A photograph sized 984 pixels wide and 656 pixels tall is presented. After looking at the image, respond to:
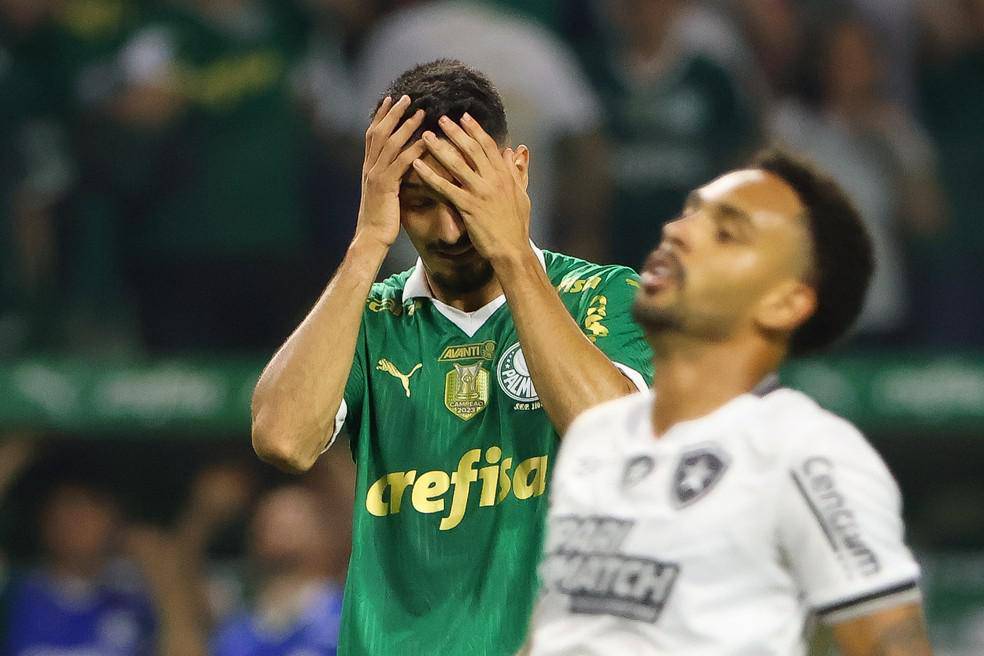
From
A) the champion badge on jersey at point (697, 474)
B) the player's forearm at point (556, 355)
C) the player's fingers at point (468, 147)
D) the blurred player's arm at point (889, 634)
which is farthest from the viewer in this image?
the player's fingers at point (468, 147)

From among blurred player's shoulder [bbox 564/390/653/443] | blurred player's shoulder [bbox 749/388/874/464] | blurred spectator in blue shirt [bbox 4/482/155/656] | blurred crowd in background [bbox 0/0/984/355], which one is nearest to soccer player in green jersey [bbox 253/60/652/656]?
blurred player's shoulder [bbox 564/390/653/443]

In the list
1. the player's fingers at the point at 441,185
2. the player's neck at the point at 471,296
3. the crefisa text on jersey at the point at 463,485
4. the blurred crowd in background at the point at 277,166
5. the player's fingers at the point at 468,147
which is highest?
the blurred crowd in background at the point at 277,166

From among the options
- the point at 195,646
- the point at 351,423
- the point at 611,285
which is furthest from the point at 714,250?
the point at 195,646

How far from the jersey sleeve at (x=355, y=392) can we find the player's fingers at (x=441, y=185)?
0.39m

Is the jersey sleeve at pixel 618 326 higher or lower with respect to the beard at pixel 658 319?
higher

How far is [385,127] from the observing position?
3.62 metres

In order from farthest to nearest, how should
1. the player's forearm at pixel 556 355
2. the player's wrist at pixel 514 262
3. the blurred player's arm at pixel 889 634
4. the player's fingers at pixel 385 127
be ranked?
the player's fingers at pixel 385 127 < the player's wrist at pixel 514 262 < the player's forearm at pixel 556 355 < the blurred player's arm at pixel 889 634

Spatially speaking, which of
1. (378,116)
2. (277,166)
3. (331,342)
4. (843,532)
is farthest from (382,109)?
(277,166)

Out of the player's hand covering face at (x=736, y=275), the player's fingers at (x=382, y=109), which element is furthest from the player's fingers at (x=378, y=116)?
the player's hand covering face at (x=736, y=275)

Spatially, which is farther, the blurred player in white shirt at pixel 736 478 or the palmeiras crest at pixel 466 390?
the palmeiras crest at pixel 466 390

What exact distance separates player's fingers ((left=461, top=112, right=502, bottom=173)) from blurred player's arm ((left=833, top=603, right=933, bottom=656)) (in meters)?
1.39

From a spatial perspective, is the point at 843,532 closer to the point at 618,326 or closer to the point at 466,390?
the point at 618,326

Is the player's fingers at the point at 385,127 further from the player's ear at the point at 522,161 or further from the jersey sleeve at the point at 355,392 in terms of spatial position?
the jersey sleeve at the point at 355,392

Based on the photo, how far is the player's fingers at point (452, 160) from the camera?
11.4 feet
